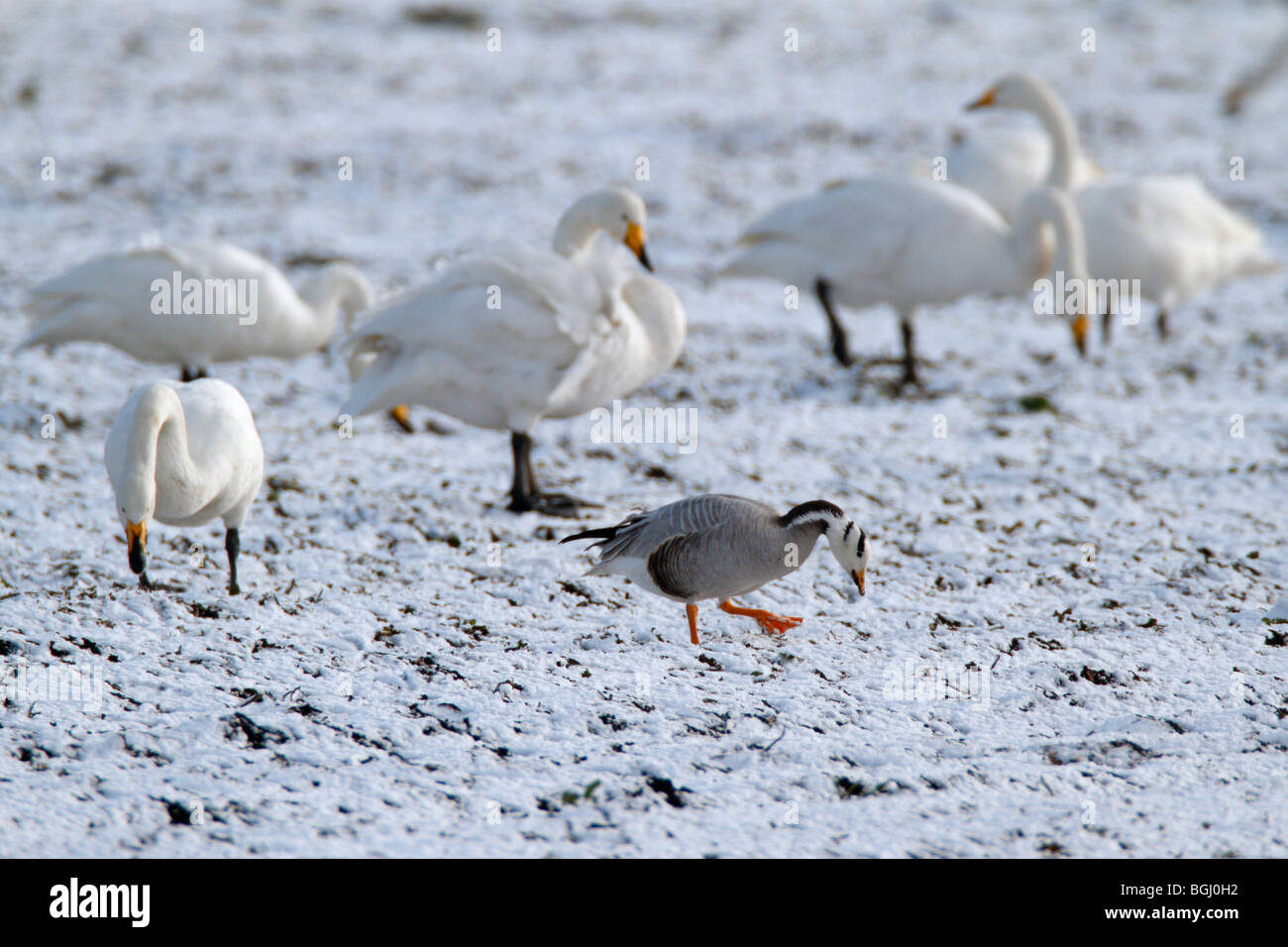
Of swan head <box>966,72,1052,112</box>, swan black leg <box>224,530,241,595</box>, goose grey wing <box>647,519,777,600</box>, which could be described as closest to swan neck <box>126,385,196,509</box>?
swan black leg <box>224,530,241,595</box>

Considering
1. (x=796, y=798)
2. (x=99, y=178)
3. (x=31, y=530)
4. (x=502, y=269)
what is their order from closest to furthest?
(x=796, y=798)
(x=31, y=530)
(x=502, y=269)
(x=99, y=178)

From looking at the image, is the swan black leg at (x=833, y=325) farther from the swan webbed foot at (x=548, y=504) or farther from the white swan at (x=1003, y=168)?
the swan webbed foot at (x=548, y=504)

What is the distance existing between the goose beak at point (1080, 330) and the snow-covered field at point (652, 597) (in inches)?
14.0

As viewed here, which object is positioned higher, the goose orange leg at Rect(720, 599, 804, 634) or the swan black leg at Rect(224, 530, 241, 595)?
the swan black leg at Rect(224, 530, 241, 595)

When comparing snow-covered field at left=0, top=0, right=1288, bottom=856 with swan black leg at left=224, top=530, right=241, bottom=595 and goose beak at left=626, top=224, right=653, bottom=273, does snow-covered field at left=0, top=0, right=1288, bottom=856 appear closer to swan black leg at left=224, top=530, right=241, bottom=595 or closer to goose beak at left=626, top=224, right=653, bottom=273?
swan black leg at left=224, top=530, right=241, bottom=595

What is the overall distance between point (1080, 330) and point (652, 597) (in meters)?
4.59

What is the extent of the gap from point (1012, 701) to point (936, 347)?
5631mm

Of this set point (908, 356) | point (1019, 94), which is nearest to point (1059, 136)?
point (1019, 94)

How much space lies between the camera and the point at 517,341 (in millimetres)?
5785

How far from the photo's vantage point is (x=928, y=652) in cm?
471

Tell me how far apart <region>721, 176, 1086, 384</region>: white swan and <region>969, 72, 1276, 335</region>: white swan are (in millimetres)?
1123

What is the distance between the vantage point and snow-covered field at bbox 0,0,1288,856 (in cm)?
364
